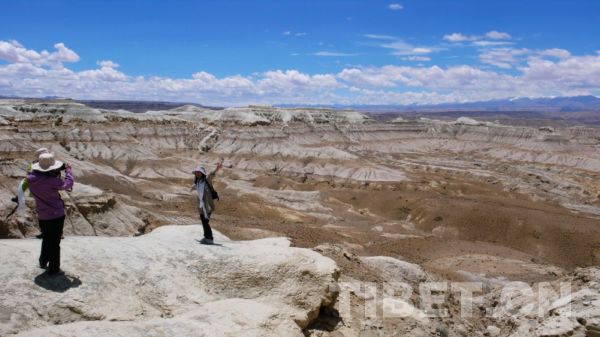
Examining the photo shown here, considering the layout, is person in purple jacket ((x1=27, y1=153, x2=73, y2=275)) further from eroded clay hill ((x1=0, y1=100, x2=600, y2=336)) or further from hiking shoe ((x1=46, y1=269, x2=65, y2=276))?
eroded clay hill ((x1=0, y1=100, x2=600, y2=336))

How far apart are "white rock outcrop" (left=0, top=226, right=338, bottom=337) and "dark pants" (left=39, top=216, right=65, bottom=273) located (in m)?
0.21

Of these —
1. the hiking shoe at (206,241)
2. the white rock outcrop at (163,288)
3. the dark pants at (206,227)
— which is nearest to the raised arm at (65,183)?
the white rock outcrop at (163,288)

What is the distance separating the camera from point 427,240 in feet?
121

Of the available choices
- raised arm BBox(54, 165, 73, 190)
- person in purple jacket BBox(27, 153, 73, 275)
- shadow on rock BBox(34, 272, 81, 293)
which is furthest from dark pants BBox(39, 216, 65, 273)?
raised arm BBox(54, 165, 73, 190)

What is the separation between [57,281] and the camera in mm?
8328

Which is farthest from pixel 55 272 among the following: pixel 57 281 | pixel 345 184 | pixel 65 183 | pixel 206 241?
pixel 345 184

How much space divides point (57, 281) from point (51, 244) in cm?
66

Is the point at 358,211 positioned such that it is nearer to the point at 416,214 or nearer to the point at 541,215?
the point at 416,214

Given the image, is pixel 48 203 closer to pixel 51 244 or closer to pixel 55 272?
pixel 51 244

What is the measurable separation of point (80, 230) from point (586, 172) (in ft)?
375

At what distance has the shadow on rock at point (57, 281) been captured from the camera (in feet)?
26.6

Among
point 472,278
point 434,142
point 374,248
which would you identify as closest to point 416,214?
point 374,248

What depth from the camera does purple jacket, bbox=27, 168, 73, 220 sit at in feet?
27.0

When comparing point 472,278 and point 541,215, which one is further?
point 541,215
